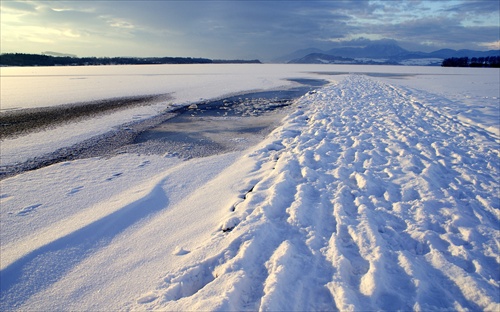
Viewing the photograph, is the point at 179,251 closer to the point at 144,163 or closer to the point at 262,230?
the point at 262,230

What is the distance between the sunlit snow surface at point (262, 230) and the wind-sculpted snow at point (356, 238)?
2 cm

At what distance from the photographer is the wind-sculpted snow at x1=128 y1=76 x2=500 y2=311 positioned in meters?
2.38

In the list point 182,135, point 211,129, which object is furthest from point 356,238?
point 211,129

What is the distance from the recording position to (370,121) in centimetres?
894

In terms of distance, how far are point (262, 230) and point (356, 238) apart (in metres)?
1.02

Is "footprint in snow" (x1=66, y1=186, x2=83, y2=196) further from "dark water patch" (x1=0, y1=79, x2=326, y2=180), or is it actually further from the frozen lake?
the frozen lake

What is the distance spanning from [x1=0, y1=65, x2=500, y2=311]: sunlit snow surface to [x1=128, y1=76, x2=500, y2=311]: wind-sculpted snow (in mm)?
15

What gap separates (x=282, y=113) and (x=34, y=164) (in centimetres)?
816

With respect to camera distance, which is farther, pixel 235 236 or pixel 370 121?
pixel 370 121

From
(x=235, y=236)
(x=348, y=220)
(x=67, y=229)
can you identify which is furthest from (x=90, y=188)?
(x=348, y=220)

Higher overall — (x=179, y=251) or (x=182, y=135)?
(x=182, y=135)

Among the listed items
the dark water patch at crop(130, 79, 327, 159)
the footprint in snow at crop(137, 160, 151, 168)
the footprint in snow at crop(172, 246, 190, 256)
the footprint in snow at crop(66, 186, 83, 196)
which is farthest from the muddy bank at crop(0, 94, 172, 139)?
the footprint in snow at crop(172, 246, 190, 256)

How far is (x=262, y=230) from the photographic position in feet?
10.6

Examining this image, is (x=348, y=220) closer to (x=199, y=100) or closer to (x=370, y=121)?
(x=370, y=121)
